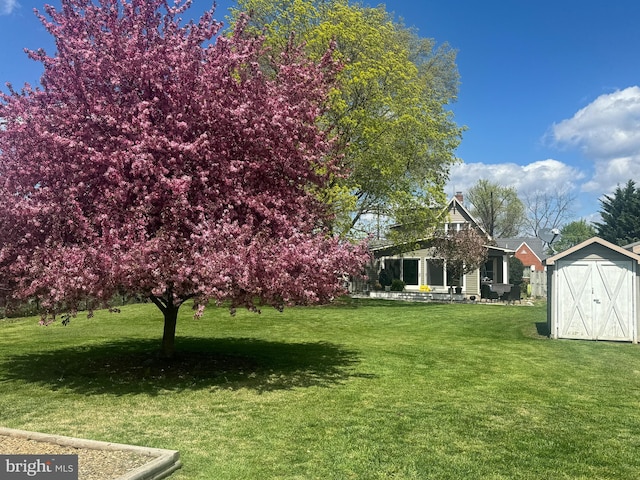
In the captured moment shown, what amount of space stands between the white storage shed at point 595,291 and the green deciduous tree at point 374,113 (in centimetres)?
860

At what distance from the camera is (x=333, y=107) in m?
22.3

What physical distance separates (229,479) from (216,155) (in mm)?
5597

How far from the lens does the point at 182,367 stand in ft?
35.6

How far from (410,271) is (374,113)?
13990mm

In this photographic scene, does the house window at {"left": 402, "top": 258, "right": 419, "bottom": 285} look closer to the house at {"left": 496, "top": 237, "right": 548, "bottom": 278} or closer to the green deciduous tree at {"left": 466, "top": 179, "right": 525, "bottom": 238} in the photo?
the house at {"left": 496, "top": 237, "right": 548, "bottom": 278}

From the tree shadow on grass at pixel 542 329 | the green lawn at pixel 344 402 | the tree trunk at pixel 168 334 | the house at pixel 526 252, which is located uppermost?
the house at pixel 526 252

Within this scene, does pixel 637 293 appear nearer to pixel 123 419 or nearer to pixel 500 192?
pixel 123 419

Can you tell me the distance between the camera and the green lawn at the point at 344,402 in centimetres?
560

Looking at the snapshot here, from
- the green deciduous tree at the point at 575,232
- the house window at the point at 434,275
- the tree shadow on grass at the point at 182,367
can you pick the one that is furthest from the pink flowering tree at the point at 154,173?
the green deciduous tree at the point at 575,232

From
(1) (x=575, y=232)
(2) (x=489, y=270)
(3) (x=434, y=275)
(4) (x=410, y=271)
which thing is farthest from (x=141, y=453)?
(1) (x=575, y=232)

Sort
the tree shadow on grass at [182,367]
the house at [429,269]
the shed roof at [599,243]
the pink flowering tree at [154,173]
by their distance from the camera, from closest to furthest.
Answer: the pink flowering tree at [154,173] < the tree shadow on grass at [182,367] < the shed roof at [599,243] < the house at [429,269]

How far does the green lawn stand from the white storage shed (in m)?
0.88

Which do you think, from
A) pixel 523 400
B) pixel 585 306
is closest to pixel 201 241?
pixel 523 400

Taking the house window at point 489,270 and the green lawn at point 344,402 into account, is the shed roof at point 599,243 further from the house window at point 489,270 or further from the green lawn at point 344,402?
the house window at point 489,270
